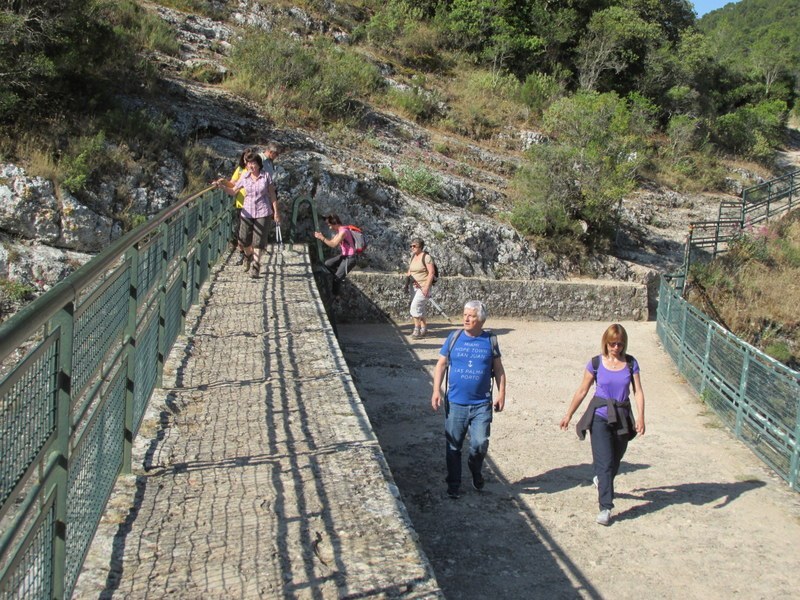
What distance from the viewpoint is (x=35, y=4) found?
45.2ft

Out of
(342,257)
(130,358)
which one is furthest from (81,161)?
(130,358)

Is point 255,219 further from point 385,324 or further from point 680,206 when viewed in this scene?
point 680,206

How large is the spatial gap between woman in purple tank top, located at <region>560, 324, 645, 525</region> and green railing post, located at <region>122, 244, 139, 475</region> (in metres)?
3.29

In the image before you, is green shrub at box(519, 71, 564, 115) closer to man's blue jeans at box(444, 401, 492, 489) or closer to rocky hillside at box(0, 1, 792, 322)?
rocky hillside at box(0, 1, 792, 322)

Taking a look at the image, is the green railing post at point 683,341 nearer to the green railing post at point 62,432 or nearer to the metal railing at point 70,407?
the metal railing at point 70,407

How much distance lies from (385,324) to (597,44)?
19.9 metres

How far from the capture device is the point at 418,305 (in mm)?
12945

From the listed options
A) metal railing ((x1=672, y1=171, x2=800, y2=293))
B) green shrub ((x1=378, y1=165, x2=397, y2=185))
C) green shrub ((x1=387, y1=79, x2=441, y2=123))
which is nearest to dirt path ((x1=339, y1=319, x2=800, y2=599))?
green shrub ((x1=378, y1=165, x2=397, y2=185))

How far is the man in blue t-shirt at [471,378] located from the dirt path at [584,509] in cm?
67

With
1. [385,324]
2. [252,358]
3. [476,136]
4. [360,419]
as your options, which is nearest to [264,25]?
[476,136]

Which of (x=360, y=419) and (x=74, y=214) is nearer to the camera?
(x=360, y=419)

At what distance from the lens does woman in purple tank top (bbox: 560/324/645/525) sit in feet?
19.6

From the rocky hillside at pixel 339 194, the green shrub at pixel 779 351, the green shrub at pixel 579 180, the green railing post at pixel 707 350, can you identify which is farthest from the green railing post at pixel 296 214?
the green shrub at pixel 779 351

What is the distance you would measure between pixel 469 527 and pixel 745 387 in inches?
170
